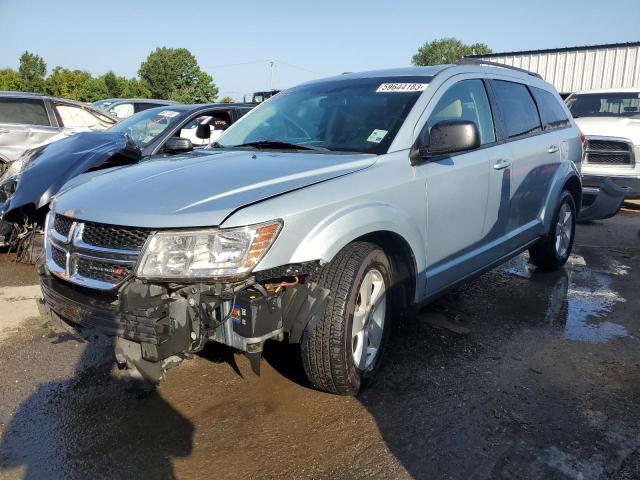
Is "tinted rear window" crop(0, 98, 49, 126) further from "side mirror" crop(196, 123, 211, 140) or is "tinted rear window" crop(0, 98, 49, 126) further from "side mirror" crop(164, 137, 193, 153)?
"side mirror" crop(164, 137, 193, 153)

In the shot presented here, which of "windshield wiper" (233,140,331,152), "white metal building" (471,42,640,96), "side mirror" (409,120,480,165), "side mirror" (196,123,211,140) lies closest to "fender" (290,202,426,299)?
"side mirror" (409,120,480,165)

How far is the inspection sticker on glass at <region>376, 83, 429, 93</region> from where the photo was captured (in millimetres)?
3563

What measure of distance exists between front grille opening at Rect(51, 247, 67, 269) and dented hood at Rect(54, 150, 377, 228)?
0.21m

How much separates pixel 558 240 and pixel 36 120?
7592 millimetres

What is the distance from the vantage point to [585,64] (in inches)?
771

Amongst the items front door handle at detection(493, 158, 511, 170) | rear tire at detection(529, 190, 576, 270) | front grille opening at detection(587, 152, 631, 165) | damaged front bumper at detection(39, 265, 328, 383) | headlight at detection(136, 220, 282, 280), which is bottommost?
rear tire at detection(529, 190, 576, 270)

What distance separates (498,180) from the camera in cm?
404

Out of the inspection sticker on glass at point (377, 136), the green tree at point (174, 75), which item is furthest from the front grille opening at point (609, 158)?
the green tree at point (174, 75)

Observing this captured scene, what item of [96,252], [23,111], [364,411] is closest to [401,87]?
[364,411]

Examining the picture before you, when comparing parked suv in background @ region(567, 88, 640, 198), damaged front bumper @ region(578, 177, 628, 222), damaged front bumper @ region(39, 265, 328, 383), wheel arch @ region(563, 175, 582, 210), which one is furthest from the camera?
parked suv in background @ region(567, 88, 640, 198)

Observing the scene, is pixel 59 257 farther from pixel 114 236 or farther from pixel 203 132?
pixel 203 132

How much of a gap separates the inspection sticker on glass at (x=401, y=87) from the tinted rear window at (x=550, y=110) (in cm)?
195

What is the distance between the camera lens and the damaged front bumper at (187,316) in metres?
2.30

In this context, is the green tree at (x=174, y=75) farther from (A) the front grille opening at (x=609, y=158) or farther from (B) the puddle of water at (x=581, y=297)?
(B) the puddle of water at (x=581, y=297)
